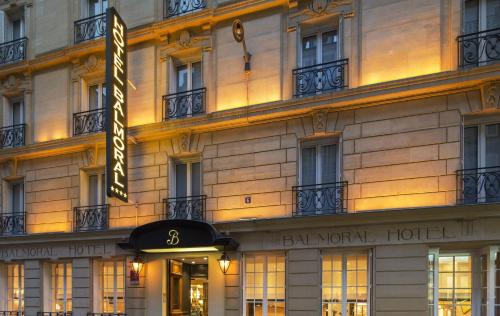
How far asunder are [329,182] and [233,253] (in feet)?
10.1

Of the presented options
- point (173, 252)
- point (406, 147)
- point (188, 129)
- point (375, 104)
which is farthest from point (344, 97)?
point (173, 252)

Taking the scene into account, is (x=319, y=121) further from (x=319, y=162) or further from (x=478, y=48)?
(x=478, y=48)

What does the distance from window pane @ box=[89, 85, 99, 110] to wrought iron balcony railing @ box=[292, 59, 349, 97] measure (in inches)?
262

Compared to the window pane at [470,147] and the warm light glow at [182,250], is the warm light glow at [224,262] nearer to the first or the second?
the warm light glow at [182,250]

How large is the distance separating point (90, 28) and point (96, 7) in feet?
2.72

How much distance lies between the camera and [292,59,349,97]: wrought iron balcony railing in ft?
40.3

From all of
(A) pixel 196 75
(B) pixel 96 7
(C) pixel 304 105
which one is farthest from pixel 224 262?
(B) pixel 96 7

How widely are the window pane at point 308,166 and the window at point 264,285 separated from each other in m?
2.02

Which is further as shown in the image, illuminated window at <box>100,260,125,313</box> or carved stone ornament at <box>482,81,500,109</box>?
illuminated window at <box>100,260,125,313</box>

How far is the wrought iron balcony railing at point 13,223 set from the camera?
55.3ft

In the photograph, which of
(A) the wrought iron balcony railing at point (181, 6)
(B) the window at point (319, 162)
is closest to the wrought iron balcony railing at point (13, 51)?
(A) the wrought iron balcony railing at point (181, 6)

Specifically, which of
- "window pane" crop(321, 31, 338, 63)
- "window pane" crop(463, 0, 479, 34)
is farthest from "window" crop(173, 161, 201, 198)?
"window pane" crop(463, 0, 479, 34)

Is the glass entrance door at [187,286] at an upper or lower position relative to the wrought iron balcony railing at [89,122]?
lower

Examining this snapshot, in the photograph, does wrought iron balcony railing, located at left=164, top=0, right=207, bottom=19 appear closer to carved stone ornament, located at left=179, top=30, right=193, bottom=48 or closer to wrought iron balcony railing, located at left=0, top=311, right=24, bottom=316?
carved stone ornament, located at left=179, top=30, right=193, bottom=48
